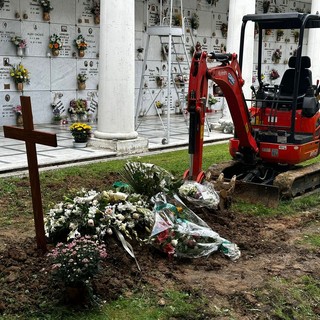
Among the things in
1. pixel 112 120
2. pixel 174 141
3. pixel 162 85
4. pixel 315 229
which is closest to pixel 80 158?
pixel 112 120

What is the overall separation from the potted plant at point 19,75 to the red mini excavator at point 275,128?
23.8 feet

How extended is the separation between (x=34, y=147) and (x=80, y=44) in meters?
11.0

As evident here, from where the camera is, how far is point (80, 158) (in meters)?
9.86

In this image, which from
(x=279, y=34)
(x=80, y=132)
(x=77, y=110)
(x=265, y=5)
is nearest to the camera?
(x=80, y=132)

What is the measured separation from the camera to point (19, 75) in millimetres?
13555

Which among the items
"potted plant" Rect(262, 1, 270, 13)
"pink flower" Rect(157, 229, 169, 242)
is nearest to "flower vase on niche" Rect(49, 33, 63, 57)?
"pink flower" Rect(157, 229, 169, 242)

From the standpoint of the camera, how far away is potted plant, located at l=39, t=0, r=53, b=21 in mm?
14091

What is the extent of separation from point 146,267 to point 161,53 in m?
13.8

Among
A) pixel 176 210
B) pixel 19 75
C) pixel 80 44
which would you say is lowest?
pixel 176 210

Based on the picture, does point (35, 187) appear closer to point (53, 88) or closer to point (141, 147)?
point (141, 147)

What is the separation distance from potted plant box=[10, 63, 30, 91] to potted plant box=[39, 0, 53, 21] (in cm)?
153

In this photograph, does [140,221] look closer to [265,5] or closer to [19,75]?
[19,75]

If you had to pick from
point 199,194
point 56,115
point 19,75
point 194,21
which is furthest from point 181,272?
point 194,21

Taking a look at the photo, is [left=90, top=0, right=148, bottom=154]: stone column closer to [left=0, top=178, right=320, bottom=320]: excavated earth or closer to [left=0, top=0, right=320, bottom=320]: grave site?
[left=0, top=0, right=320, bottom=320]: grave site
